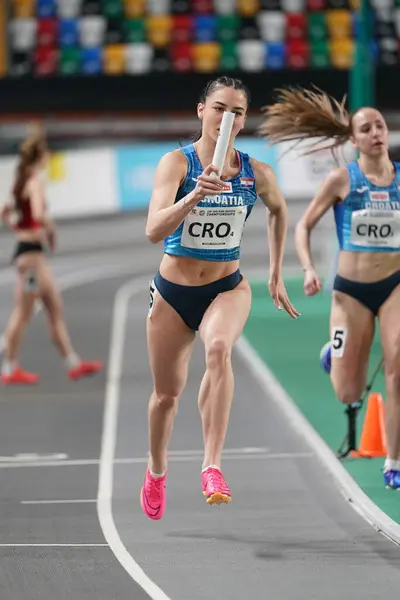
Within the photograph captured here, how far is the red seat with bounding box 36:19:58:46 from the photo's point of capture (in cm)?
3584

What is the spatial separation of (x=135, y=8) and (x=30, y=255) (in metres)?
21.8

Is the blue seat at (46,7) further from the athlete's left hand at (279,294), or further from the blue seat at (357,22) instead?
the athlete's left hand at (279,294)

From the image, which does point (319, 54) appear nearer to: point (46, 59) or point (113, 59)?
point (113, 59)

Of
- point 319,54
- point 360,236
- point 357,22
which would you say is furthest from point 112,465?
point 319,54

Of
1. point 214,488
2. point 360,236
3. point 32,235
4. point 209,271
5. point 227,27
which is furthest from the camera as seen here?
point 227,27

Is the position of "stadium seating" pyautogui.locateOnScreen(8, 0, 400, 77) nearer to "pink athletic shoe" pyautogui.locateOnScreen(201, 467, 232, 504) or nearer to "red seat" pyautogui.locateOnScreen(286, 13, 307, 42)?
"red seat" pyautogui.locateOnScreen(286, 13, 307, 42)

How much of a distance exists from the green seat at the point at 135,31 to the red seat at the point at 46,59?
1.69 m

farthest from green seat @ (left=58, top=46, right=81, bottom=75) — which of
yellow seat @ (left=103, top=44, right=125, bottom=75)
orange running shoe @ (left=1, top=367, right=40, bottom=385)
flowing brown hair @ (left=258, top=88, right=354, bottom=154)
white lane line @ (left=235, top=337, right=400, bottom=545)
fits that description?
flowing brown hair @ (left=258, top=88, right=354, bottom=154)

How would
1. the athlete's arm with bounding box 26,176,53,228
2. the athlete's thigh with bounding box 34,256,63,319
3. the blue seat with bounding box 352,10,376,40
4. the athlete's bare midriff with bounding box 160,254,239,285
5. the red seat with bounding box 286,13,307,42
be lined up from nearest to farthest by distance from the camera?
1. the athlete's bare midriff with bounding box 160,254,239,285
2. the athlete's arm with bounding box 26,176,53,228
3. the athlete's thigh with bounding box 34,256,63,319
4. the blue seat with bounding box 352,10,376,40
5. the red seat with bounding box 286,13,307,42

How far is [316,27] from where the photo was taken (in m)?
36.6

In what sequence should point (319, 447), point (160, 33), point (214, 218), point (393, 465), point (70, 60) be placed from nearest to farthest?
point (214, 218) < point (393, 465) < point (319, 447) < point (70, 60) < point (160, 33)

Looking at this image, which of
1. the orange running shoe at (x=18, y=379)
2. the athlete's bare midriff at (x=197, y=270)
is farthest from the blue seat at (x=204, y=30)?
the athlete's bare midriff at (x=197, y=270)

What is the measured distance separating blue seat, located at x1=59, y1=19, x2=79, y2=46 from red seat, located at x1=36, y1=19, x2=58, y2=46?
136 mm

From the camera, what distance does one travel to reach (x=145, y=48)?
36000mm
